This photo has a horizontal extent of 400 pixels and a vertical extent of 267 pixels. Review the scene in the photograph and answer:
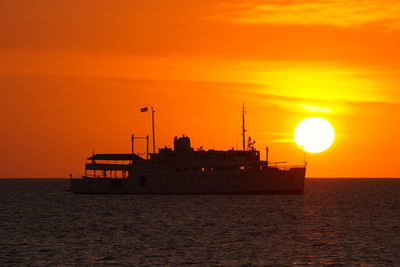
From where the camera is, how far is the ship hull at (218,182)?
117 meters

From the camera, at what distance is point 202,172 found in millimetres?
117938

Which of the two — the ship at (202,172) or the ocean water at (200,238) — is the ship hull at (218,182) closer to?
the ship at (202,172)

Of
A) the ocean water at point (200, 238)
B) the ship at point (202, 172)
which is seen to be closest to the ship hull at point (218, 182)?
the ship at point (202, 172)

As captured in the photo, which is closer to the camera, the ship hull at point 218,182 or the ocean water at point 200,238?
the ocean water at point 200,238

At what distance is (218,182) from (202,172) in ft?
10.1

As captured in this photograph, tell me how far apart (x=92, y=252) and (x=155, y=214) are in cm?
3674

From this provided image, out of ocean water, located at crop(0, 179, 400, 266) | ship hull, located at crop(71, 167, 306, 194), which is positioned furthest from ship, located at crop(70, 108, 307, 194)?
ocean water, located at crop(0, 179, 400, 266)

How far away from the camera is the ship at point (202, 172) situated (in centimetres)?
11694

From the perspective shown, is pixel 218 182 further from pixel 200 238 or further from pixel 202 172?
pixel 200 238

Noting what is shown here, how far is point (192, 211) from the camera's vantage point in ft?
295

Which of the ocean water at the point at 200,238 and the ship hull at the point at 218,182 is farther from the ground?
the ship hull at the point at 218,182

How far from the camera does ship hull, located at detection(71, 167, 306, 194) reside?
117188mm

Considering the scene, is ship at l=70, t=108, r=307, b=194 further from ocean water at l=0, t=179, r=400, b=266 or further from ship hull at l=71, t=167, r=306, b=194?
ocean water at l=0, t=179, r=400, b=266

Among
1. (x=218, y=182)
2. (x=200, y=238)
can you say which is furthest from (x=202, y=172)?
(x=200, y=238)
